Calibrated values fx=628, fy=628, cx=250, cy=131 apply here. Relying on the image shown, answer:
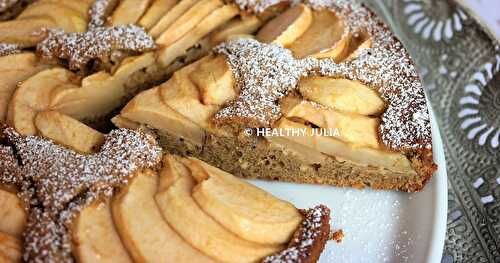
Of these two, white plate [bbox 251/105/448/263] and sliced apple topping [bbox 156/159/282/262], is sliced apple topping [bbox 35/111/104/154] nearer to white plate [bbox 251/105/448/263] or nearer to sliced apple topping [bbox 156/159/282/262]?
sliced apple topping [bbox 156/159/282/262]

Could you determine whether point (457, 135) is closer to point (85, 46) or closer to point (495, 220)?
point (495, 220)

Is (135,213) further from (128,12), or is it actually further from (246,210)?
(128,12)

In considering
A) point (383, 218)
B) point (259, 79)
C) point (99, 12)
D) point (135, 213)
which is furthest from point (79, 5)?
point (383, 218)

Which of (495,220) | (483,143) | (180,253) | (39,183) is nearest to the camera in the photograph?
(180,253)

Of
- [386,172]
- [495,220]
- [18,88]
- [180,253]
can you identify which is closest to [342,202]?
[386,172]

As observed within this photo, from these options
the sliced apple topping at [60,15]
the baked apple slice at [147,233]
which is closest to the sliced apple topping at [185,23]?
the sliced apple topping at [60,15]

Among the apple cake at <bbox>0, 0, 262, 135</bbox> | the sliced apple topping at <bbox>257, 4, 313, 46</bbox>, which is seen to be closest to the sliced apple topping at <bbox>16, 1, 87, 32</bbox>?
the apple cake at <bbox>0, 0, 262, 135</bbox>
